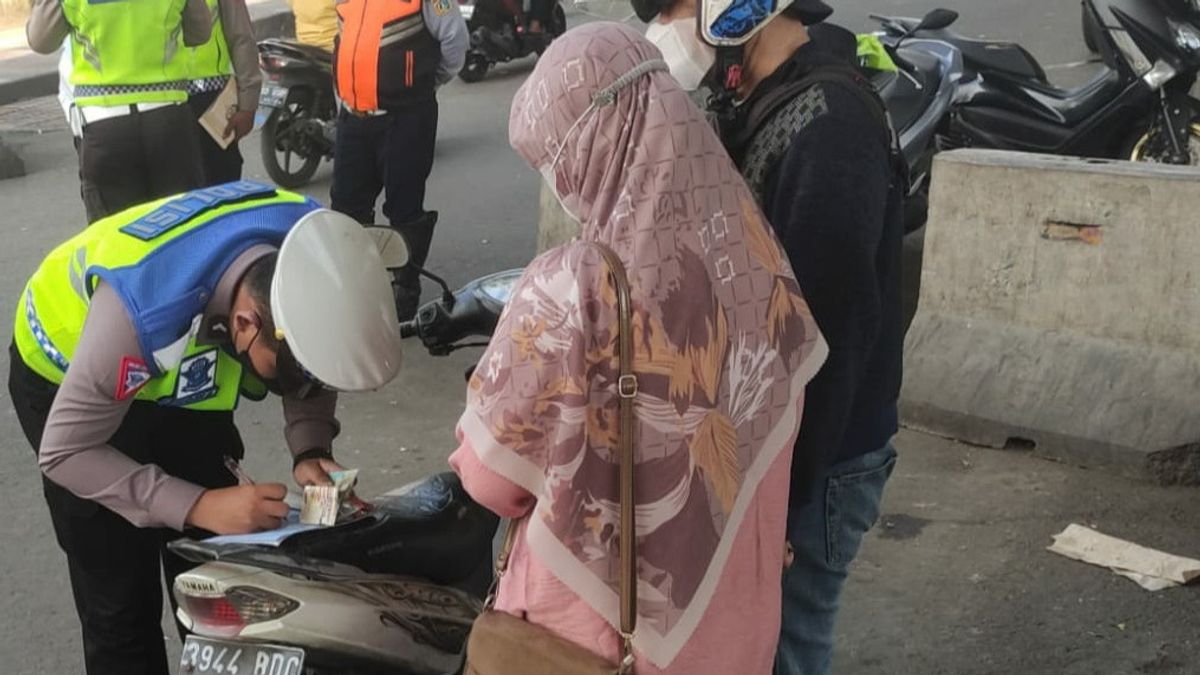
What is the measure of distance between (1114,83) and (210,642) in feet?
19.3

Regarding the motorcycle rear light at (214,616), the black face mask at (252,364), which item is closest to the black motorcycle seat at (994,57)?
the black face mask at (252,364)

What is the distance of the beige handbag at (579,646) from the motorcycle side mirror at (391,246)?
2.48 feet

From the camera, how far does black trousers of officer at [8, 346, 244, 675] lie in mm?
2715

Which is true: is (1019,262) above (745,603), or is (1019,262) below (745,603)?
below

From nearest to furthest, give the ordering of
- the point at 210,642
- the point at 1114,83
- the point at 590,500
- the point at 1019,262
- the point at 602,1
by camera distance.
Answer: the point at 590,500 → the point at 210,642 → the point at 1019,262 → the point at 1114,83 → the point at 602,1

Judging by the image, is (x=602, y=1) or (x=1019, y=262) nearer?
(x=1019, y=262)

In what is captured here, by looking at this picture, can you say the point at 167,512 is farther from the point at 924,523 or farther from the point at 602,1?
the point at 602,1

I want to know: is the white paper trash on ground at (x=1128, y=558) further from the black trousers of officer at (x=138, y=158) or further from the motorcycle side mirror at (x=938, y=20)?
the black trousers of officer at (x=138, y=158)

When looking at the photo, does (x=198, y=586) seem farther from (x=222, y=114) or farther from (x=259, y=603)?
(x=222, y=114)

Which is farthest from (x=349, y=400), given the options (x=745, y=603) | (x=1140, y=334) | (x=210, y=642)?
(x=745, y=603)

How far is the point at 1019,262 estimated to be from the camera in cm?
484

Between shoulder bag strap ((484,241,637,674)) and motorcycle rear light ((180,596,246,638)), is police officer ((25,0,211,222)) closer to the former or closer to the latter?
motorcycle rear light ((180,596,246,638))

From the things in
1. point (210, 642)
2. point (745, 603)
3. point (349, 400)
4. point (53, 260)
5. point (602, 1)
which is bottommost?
point (602, 1)

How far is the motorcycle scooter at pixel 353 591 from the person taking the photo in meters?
2.34
